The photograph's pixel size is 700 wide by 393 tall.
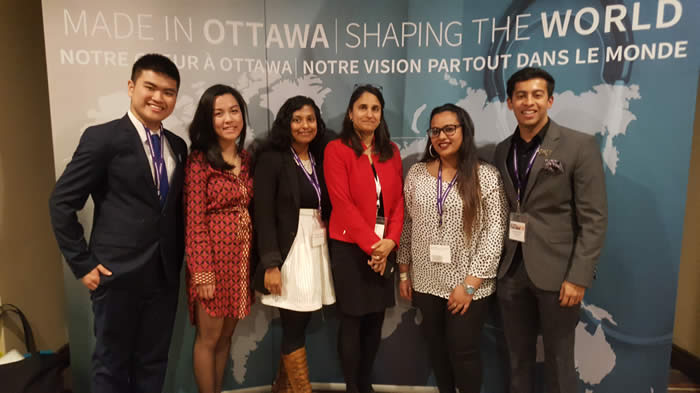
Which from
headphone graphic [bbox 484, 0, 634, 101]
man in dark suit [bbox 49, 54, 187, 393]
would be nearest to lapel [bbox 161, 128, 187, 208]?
man in dark suit [bbox 49, 54, 187, 393]

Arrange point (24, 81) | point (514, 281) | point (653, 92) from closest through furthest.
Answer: point (514, 281) → point (653, 92) → point (24, 81)

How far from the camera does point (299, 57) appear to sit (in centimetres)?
249

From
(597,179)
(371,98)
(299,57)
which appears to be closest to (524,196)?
(597,179)

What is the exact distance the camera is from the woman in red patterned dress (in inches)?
79.2

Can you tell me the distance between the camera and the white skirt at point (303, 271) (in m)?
2.21

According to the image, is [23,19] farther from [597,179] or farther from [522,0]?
[597,179]

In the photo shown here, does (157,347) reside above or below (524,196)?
below

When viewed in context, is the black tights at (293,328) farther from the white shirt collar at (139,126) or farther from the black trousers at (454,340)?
the white shirt collar at (139,126)

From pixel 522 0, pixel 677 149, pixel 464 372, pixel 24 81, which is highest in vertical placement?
pixel 522 0

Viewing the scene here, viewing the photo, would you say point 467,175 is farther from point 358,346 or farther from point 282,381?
point 282,381

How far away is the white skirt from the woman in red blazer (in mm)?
100

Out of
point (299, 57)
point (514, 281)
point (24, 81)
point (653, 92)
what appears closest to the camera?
point (514, 281)

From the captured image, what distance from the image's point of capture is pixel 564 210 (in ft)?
6.43

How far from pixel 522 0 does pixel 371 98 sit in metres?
1.14
